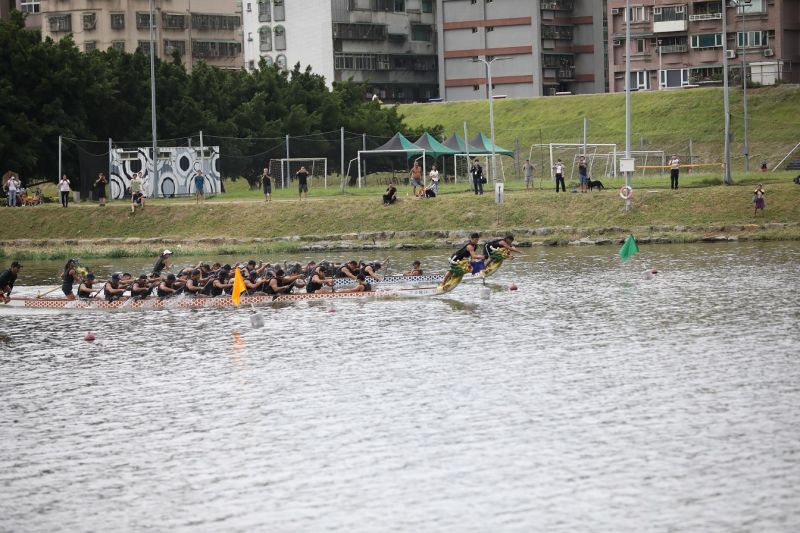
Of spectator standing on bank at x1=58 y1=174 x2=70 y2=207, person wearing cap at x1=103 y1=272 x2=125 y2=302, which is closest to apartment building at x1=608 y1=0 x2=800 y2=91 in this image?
spectator standing on bank at x1=58 y1=174 x2=70 y2=207

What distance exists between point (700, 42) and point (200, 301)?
79.5 metres

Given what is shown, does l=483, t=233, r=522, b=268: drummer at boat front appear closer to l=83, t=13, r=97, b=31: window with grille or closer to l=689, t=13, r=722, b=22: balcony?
l=689, t=13, r=722, b=22: balcony

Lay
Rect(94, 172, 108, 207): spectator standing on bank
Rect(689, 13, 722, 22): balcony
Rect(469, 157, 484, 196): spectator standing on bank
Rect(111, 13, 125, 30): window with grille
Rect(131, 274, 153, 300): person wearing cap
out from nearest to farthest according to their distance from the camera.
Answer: Rect(131, 274, 153, 300): person wearing cap < Rect(469, 157, 484, 196): spectator standing on bank < Rect(94, 172, 108, 207): spectator standing on bank < Rect(689, 13, 722, 22): balcony < Rect(111, 13, 125, 30): window with grille

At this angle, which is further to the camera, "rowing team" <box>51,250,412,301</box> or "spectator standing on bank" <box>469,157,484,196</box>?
"spectator standing on bank" <box>469,157,484,196</box>

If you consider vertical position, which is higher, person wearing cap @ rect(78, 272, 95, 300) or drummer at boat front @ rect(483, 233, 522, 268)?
drummer at boat front @ rect(483, 233, 522, 268)

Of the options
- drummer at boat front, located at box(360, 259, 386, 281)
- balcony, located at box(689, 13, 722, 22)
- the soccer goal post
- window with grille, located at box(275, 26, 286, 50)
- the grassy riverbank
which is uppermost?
window with grille, located at box(275, 26, 286, 50)

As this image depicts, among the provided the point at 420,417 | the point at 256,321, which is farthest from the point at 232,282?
the point at 420,417

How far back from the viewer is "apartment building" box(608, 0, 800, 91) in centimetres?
10706

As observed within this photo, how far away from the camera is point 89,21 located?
417 feet

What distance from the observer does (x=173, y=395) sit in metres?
29.6

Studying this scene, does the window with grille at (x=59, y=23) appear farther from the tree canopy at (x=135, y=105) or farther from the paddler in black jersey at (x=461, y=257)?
the paddler in black jersey at (x=461, y=257)

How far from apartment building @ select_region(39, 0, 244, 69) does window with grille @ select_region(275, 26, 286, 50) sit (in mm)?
4548

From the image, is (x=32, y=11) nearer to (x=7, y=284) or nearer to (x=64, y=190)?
(x=64, y=190)

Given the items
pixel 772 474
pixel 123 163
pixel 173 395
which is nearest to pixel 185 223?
pixel 123 163
